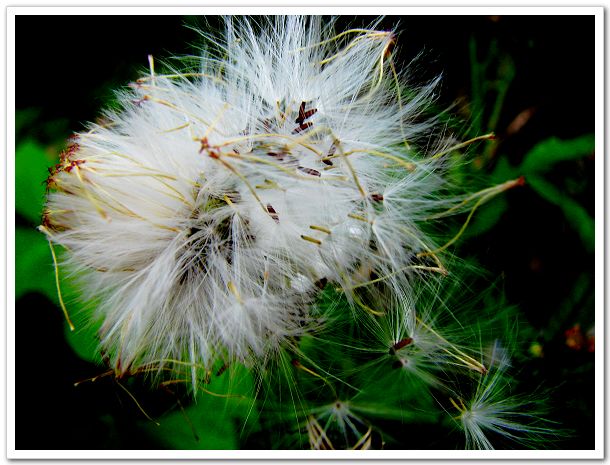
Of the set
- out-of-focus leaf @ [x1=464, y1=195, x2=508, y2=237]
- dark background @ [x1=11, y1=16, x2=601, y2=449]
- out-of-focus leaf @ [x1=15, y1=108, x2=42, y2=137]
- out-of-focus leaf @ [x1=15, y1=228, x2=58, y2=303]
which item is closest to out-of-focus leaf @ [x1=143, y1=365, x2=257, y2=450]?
dark background @ [x1=11, y1=16, x2=601, y2=449]

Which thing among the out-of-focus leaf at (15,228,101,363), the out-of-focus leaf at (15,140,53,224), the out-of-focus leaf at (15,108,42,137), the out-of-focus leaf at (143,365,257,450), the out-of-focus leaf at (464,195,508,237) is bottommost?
the out-of-focus leaf at (143,365,257,450)

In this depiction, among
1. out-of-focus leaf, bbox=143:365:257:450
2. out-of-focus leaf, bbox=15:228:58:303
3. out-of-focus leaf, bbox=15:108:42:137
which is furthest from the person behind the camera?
out-of-focus leaf, bbox=15:108:42:137

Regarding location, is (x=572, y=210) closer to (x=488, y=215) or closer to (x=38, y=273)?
(x=488, y=215)

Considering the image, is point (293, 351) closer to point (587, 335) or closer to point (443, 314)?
point (443, 314)

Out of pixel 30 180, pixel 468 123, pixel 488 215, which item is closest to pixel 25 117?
pixel 30 180

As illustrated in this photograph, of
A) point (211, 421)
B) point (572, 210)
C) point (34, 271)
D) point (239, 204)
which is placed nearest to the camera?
point (239, 204)

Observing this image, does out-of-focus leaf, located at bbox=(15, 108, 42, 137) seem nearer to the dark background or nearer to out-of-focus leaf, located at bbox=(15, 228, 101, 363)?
the dark background
